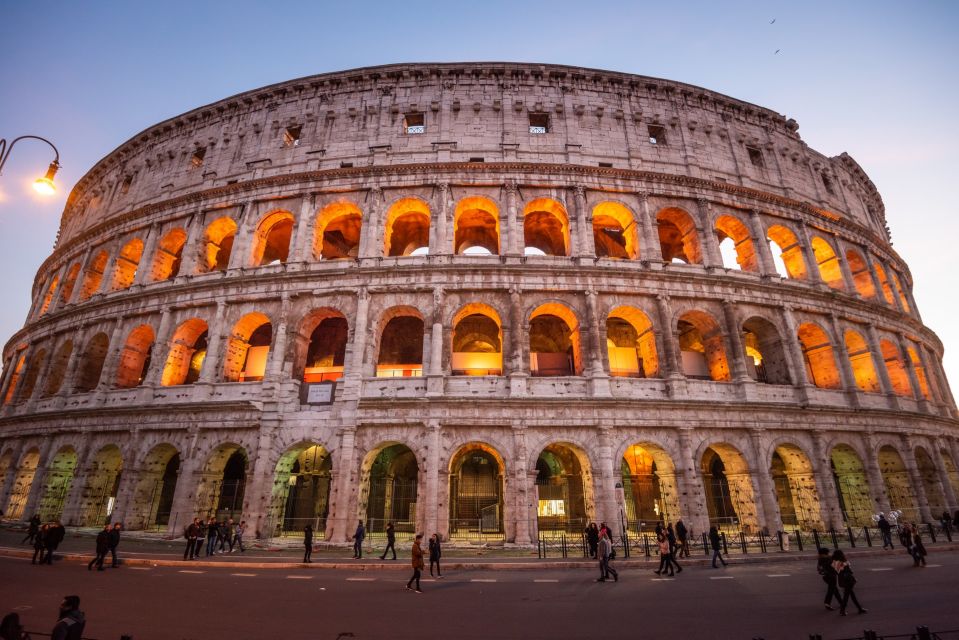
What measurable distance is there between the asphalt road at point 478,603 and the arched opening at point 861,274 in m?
17.1

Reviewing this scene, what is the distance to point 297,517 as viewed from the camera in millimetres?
19750

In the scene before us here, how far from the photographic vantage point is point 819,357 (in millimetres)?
20250

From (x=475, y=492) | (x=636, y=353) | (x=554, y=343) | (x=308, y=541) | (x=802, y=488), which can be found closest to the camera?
(x=308, y=541)

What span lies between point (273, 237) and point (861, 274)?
1298 inches

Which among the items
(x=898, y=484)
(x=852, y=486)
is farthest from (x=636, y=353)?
(x=898, y=484)

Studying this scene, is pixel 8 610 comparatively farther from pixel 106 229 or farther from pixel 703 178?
pixel 703 178

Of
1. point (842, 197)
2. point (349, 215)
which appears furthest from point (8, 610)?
point (842, 197)

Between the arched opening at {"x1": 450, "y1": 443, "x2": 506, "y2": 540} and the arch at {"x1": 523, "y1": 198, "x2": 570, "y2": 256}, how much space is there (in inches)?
403

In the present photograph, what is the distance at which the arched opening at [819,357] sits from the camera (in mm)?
19703

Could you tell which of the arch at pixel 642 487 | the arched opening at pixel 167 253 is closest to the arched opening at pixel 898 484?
the arch at pixel 642 487

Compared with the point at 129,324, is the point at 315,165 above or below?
above

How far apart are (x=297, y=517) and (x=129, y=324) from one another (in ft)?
39.6

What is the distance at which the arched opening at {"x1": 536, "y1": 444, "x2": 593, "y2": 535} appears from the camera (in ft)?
59.6

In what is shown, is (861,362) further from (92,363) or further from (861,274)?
(92,363)
